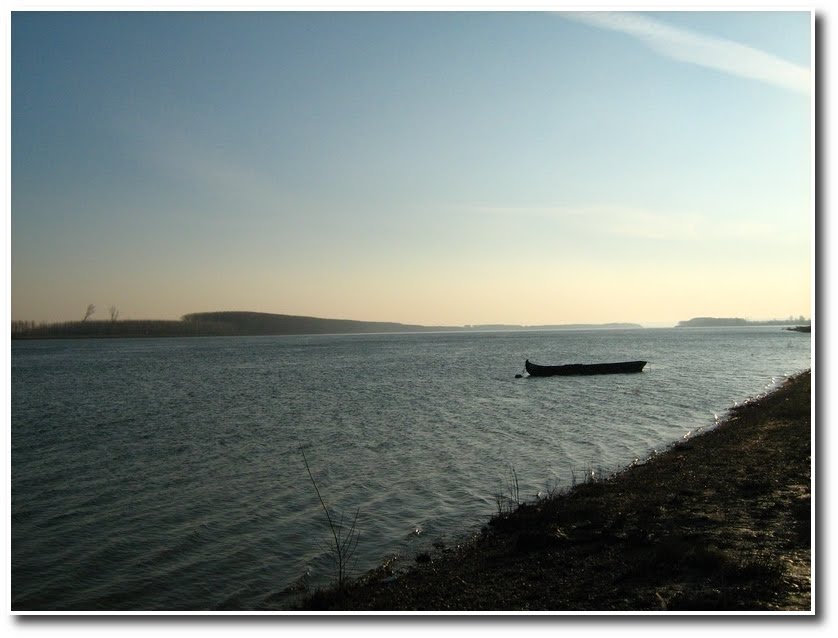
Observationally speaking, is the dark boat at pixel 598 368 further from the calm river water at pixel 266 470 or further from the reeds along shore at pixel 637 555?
the reeds along shore at pixel 637 555

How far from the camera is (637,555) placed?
8.20 meters

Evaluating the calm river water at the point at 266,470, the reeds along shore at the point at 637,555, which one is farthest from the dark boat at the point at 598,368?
the reeds along shore at the point at 637,555

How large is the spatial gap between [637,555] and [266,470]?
10.9 m

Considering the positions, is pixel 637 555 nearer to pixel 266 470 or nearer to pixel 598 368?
pixel 266 470

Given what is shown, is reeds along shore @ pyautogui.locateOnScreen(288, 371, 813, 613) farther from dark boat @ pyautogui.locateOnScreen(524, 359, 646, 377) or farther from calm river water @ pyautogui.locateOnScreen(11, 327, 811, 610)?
dark boat @ pyautogui.locateOnScreen(524, 359, 646, 377)

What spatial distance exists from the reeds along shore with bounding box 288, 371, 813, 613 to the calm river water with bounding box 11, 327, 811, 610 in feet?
4.37

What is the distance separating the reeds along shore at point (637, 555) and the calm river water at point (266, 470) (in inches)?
52.5

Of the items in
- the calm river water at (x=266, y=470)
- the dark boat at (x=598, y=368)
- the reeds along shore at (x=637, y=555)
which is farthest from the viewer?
the dark boat at (x=598, y=368)

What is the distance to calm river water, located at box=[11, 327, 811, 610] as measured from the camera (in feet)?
31.5

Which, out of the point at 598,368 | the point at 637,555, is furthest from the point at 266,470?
the point at 598,368

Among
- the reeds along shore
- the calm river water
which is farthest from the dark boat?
the reeds along shore

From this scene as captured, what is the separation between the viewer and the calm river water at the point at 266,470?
9.61 metres
